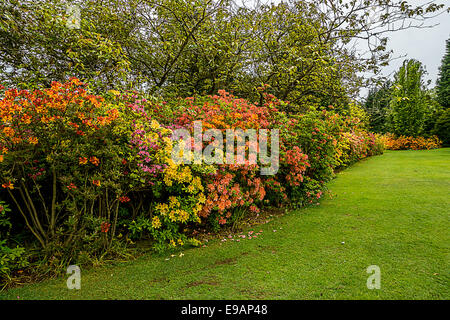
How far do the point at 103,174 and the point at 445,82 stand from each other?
34320mm

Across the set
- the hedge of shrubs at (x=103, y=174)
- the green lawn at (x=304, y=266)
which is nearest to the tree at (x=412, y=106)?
the green lawn at (x=304, y=266)

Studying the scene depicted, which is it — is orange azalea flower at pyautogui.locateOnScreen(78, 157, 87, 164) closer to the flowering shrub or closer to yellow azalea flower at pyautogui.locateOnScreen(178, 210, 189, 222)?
yellow azalea flower at pyautogui.locateOnScreen(178, 210, 189, 222)

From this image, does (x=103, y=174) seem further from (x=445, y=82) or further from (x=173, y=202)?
(x=445, y=82)

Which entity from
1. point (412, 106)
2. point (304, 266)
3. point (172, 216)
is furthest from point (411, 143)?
point (172, 216)

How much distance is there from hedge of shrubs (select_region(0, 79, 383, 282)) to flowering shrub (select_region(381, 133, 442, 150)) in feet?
70.3

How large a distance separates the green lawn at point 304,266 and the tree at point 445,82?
27917 millimetres

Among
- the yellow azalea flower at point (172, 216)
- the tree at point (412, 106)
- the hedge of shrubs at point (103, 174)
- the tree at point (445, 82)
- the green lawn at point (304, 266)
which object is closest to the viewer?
the green lawn at point (304, 266)

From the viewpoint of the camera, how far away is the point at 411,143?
70.0ft

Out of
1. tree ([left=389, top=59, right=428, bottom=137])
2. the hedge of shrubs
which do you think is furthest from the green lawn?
tree ([left=389, top=59, right=428, bottom=137])

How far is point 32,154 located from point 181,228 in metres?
2.19

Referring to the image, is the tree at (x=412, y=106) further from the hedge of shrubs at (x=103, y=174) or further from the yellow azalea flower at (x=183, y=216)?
the yellow azalea flower at (x=183, y=216)

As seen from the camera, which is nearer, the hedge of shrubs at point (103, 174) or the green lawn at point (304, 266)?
the green lawn at point (304, 266)

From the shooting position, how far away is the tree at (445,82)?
2450 cm

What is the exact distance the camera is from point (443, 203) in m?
4.96
